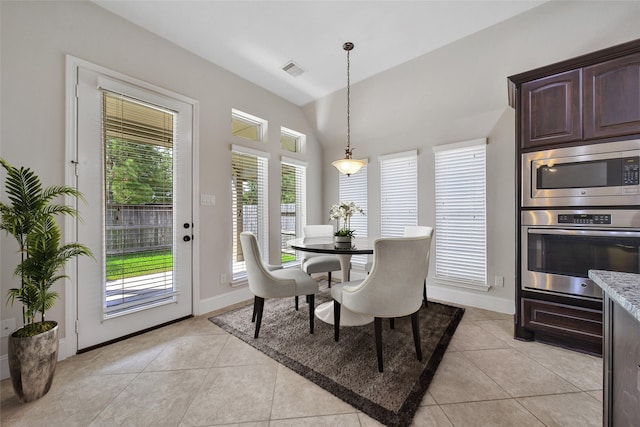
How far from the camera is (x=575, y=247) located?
2008 millimetres

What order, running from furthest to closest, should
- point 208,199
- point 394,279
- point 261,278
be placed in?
point 208,199, point 261,278, point 394,279

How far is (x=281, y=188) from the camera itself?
3756 mm

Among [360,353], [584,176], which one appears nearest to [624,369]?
[360,353]

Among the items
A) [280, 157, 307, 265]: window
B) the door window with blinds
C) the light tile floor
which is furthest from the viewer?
[280, 157, 307, 265]: window

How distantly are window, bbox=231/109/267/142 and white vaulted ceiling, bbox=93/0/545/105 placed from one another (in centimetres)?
58

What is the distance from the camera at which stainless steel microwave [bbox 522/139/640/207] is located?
5.96 feet

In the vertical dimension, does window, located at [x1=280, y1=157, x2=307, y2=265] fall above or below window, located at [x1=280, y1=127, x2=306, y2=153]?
below

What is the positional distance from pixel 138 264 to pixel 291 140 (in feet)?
9.18

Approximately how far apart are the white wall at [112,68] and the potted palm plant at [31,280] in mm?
349

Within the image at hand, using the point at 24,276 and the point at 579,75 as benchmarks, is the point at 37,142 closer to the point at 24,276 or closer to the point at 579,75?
the point at 24,276

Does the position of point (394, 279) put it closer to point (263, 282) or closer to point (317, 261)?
point (263, 282)

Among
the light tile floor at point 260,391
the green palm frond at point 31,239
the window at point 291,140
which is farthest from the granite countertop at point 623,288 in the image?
the window at point 291,140

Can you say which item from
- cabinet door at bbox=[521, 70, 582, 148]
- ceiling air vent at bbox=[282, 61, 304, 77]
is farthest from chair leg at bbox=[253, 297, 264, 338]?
cabinet door at bbox=[521, 70, 582, 148]

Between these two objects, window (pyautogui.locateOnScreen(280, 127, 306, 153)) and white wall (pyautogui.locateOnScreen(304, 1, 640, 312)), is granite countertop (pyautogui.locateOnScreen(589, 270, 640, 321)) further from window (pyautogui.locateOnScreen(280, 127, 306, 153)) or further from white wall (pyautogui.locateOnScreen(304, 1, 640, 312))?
window (pyautogui.locateOnScreen(280, 127, 306, 153))
